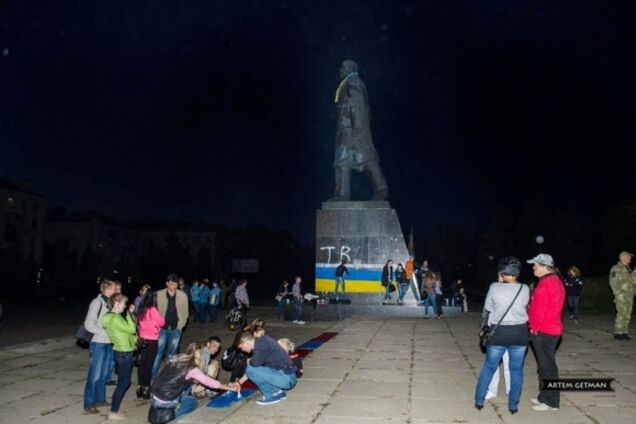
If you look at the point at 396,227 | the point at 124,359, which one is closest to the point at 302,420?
the point at 124,359

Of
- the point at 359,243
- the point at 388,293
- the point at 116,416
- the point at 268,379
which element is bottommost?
the point at 116,416

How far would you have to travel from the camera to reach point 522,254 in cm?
6488

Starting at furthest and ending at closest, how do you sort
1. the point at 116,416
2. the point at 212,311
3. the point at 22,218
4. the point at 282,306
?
1. the point at 22,218
2. the point at 212,311
3. the point at 282,306
4. the point at 116,416

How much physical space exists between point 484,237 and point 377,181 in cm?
5939

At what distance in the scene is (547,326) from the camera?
21.0 feet

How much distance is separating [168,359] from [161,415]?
1.18 m

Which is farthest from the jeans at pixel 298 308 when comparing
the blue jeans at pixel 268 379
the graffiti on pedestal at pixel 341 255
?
the blue jeans at pixel 268 379

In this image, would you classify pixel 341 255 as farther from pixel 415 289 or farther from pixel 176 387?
pixel 176 387

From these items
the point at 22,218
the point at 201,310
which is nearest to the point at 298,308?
the point at 201,310

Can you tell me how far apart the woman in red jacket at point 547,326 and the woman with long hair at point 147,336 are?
506 cm

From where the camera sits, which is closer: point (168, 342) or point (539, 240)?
point (168, 342)

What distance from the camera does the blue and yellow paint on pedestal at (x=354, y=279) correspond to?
63.5 feet

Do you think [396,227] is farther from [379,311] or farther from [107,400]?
[107,400]

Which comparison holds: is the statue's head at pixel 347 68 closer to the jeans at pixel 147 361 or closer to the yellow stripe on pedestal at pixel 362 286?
the yellow stripe on pedestal at pixel 362 286
